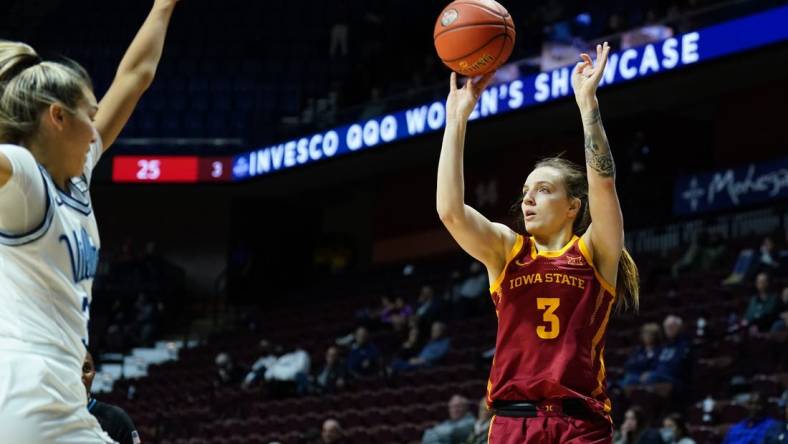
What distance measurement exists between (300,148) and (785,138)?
768 centimetres

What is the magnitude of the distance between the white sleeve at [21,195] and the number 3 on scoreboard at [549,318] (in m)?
2.21

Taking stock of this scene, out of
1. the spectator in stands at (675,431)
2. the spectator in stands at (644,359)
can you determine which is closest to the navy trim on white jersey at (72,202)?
the spectator in stands at (675,431)

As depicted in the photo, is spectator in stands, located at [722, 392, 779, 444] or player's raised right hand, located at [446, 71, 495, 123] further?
spectator in stands, located at [722, 392, 779, 444]

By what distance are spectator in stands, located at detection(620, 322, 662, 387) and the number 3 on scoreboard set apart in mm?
6712

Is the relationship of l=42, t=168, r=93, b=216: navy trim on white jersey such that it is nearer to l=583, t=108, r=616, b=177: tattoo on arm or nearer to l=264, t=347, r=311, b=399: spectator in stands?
l=583, t=108, r=616, b=177: tattoo on arm

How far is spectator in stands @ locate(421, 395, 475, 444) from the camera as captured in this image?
37.0 ft

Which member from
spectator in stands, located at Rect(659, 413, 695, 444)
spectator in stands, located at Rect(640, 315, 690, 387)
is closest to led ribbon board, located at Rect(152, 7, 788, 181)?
spectator in stands, located at Rect(640, 315, 690, 387)

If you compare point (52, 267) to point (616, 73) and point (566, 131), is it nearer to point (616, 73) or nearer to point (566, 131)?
point (616, 73)

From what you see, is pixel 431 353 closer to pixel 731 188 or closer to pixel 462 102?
pixel 731 188

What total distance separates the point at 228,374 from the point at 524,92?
5.80 m

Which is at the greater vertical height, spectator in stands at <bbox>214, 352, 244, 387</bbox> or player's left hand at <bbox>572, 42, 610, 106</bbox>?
player's left hand at <bbox>572, 42, 610, 106</bbox>

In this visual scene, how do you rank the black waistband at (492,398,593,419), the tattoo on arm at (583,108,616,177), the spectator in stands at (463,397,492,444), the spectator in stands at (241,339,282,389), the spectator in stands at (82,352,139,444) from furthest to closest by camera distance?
the spectator in stands at (241,339,282,389) → the spectator in stands at (463,397,492,444) → the spectator in stands at (82,352,139,444) → the tattoo on arm at (583,108,616,177) → the black waistband at (492,398,593,419)

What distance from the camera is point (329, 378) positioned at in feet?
50.6

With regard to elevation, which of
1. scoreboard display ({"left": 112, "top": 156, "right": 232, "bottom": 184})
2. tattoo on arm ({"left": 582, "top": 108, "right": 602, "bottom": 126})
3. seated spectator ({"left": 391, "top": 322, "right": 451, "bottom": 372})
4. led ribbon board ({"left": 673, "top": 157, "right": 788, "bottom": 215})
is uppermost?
scoreboard display ({"left": 112, "top": 156, "right": 232, "bottom": 184})
